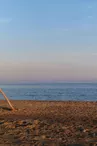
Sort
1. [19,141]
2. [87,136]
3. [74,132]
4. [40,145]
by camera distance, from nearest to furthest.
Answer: [40,145] < [19,141] < [87,136] < [74,132]

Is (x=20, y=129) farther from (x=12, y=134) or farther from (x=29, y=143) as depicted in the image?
(x=29, y=143)

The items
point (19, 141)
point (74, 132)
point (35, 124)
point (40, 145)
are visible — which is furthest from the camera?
point (35, 124)

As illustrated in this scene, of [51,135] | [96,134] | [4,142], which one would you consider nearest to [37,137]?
[51,135]

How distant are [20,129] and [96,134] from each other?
108 inches

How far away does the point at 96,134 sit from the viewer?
904 centimetres

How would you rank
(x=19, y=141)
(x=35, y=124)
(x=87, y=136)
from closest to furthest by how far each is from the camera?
(x=19, y=141), (x=87, y=136), (x=35, y=124)

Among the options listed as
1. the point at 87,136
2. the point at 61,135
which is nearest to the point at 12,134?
the point at 61,135

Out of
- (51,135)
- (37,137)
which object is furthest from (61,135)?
(37,137)

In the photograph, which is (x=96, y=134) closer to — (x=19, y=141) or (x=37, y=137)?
(x=37, y=137)

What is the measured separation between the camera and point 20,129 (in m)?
10.0

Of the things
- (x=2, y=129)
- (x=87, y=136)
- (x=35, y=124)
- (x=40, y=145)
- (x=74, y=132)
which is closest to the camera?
(x=40, y=145)

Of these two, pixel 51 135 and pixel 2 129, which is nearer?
pixel 51 135

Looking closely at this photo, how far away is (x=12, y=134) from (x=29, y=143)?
58.2 inches

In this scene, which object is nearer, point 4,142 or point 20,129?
point 4,142
